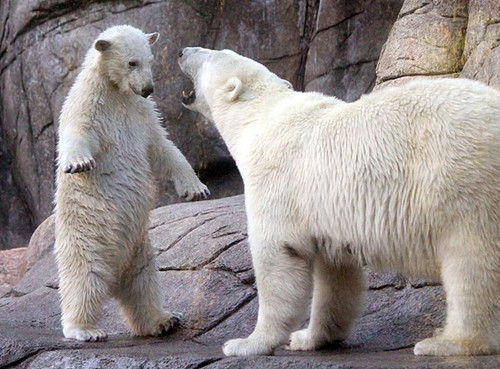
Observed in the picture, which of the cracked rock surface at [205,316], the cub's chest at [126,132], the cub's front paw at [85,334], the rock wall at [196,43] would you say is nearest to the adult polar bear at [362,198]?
the cracked rock surface at [205,316]

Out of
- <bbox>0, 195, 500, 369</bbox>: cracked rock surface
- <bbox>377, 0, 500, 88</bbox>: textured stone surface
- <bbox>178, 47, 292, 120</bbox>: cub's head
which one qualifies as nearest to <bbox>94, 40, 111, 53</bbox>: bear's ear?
<bbox>178, 47, 292, 120</bbox>: cub's head

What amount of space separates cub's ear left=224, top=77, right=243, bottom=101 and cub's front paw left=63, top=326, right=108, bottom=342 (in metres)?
1.67

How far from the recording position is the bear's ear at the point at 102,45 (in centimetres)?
613

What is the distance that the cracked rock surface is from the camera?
4711mm

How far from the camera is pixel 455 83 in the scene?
4.67 metres

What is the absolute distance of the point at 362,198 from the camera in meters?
4.75

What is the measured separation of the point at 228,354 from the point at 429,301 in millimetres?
1576

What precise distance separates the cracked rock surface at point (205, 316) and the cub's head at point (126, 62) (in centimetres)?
143

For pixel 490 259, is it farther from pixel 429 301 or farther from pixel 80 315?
pixel 80 315

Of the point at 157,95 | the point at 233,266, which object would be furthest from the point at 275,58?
the point at 233,266

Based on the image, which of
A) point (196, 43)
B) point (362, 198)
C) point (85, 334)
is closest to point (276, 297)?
point (362, 198)

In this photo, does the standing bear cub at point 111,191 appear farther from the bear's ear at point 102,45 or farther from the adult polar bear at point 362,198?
the adult polar bear at point 362,198

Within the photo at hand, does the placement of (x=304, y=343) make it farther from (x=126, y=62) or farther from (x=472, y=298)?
(x=126, y=62)

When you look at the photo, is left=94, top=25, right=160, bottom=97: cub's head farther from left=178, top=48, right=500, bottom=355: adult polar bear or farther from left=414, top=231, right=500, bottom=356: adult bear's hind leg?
left=414, top=231, right=500, bottom=356: adult bear's hind leg
